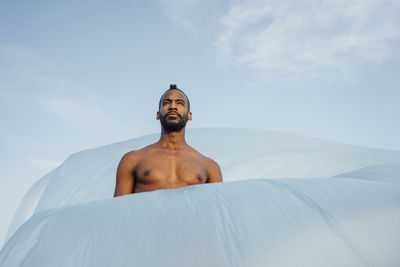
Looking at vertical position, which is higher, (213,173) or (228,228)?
(213,173)

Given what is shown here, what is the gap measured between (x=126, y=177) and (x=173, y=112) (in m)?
0.41

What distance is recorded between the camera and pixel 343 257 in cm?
91

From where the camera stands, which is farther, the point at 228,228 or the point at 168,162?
the point at 168,162

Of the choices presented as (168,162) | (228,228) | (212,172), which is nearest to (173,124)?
(168,162)

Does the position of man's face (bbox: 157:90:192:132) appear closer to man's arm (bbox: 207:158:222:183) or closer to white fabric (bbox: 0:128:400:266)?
man's arm (bbox: 207:158:222:183)

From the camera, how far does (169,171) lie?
67.4 inches

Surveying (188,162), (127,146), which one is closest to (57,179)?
(127,146)

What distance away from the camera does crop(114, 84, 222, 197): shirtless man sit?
1.68 m

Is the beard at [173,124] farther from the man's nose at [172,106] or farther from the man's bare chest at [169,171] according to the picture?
the man's bare chest at [169,171]

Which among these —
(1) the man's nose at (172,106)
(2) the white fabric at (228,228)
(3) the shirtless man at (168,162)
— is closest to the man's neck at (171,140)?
(3) the shirtless man at (168,162)

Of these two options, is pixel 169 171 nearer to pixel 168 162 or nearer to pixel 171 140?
pixel 168 162

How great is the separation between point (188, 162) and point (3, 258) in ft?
3.04

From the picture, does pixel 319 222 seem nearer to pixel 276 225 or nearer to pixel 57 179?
pixel 276 225

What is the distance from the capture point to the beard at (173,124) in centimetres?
183
